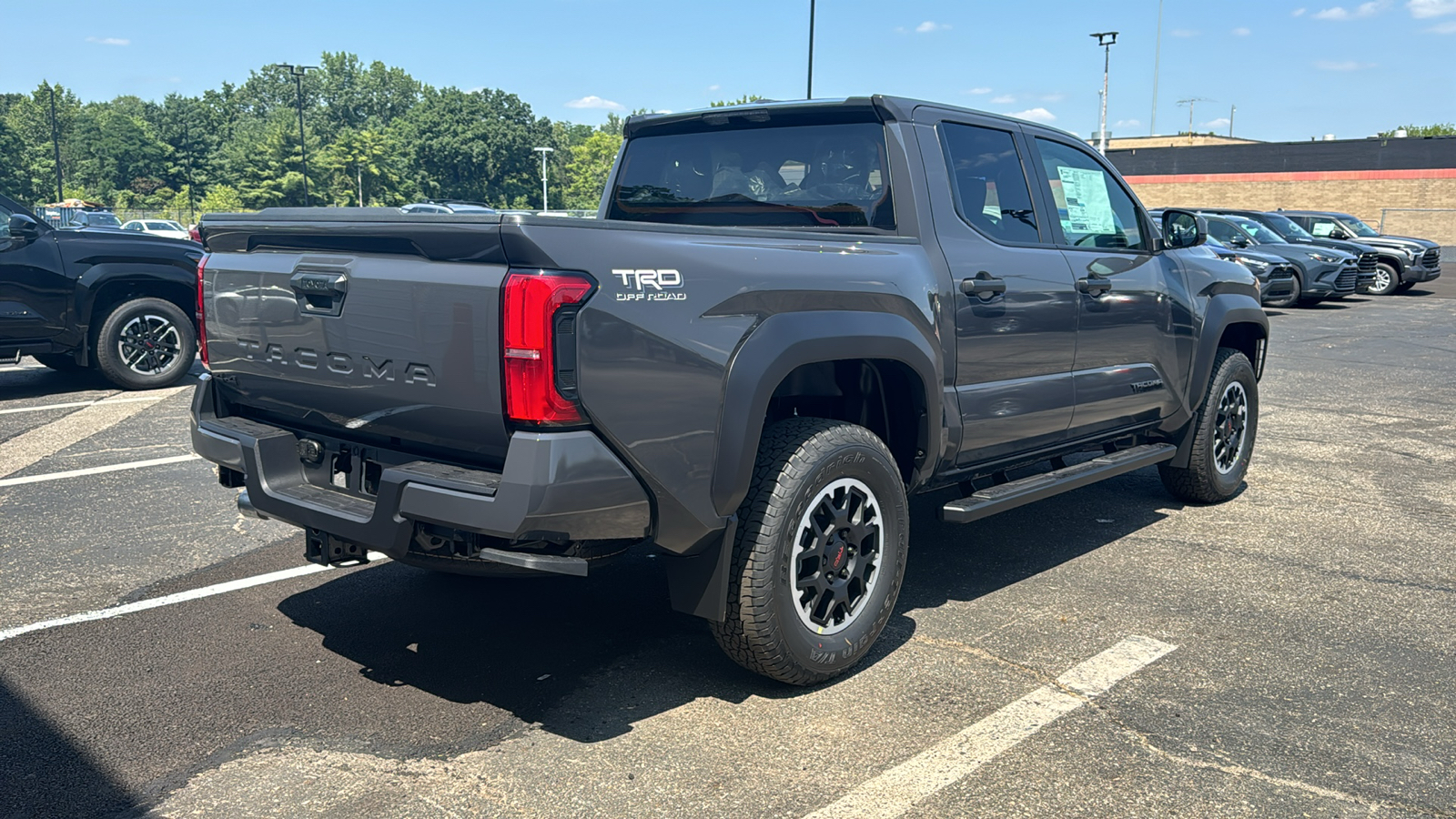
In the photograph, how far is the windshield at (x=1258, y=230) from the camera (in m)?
20.8

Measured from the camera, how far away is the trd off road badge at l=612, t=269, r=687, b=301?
305 cm

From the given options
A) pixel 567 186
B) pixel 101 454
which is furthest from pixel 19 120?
pixel 101 454

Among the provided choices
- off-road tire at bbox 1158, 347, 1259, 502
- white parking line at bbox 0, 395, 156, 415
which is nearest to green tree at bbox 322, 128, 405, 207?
white parking line at bbox 0, 395, 156, 415

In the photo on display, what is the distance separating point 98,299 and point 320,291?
7.57 meters

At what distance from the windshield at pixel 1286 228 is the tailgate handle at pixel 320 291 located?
71.2 ft

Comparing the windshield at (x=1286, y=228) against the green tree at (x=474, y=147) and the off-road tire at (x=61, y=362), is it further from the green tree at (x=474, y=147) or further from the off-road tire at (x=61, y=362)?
the green tree at (x=474, y=147)

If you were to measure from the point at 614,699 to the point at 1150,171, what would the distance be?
5666 cm

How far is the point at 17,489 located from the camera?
6348mm

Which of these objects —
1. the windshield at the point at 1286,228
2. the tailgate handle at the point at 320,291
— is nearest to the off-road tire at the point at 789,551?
the tailgate handle at the point at 320,291

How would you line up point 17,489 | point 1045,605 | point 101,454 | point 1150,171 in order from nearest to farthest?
point 1045,605 → point 17,489 → point 101,454 → point 1150,171

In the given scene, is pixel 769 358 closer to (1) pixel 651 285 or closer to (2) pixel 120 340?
(1) pixel 651 285

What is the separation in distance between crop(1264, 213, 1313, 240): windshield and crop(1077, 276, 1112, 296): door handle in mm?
18771

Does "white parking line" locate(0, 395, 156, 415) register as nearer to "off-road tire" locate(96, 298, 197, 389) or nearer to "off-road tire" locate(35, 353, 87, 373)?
"off-road tire" locate(96, 298, 197, 389)

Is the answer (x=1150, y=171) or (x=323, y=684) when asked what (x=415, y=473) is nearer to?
(x=323, y=684)
